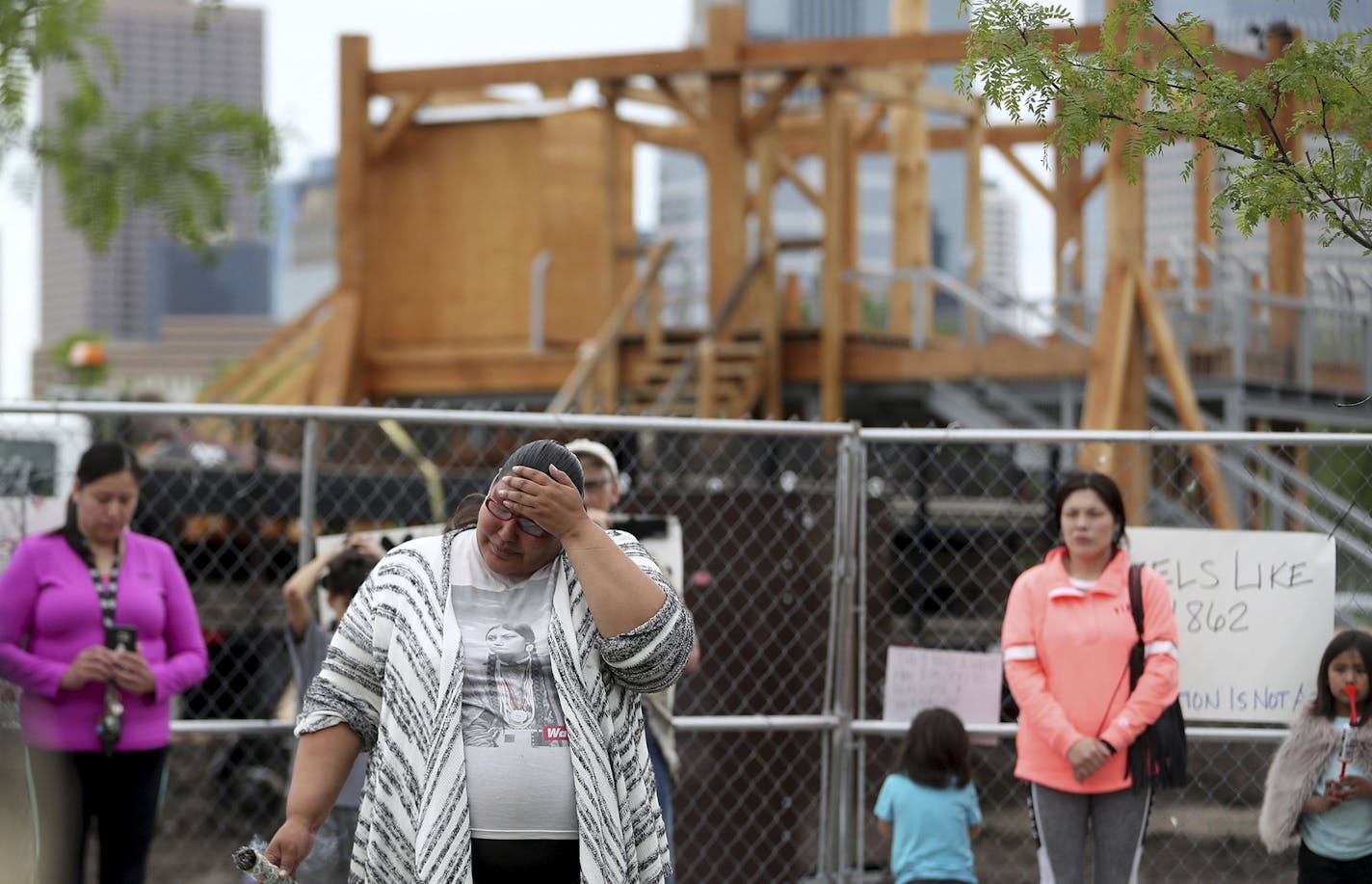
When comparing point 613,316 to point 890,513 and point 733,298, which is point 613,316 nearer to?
point 733,298

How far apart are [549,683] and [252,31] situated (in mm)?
1444

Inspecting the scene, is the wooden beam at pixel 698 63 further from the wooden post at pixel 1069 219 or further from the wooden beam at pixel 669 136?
the wooden post at pixel 1069 219

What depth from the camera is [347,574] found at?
18.1ft

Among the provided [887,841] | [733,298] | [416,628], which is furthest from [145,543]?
[733,298]

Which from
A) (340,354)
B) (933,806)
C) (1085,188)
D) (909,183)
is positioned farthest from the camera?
(1085,188)

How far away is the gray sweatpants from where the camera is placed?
5355mm

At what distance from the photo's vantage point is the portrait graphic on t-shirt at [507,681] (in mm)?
3533

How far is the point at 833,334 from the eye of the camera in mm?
14617

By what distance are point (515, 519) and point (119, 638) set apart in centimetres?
246

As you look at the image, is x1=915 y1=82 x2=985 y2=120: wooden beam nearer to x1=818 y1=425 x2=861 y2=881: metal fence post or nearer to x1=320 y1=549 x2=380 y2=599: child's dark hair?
x1=818 y1=425 x2=861 y2=881: metal fence post

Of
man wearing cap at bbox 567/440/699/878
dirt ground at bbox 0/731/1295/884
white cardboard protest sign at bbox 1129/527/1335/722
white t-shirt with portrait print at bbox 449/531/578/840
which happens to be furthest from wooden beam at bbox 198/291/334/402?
white t-shirt with portrait print at bbox 449/531/578/840

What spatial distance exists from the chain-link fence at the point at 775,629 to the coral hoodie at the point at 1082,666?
0.63 meters

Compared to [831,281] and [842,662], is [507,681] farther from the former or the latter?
[831,281]

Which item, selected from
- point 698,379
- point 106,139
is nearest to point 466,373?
point 698,379
